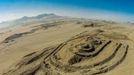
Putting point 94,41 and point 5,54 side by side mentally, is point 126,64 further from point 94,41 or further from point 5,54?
point 5,54

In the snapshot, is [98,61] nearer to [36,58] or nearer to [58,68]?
[58,68]

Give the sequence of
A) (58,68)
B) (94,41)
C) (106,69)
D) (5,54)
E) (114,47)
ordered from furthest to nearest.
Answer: (5,54)
(94,41)
(114,47)
(58,68)
(106,69)

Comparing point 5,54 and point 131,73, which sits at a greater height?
point 131,73

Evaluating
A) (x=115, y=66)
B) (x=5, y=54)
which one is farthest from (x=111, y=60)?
(x=5, y=54)

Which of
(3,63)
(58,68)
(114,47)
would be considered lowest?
(3,63)

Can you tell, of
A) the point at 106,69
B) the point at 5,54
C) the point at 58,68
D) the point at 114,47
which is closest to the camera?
the point at 106,69

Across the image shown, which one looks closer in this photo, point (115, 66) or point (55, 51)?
→ point (115, 66)
